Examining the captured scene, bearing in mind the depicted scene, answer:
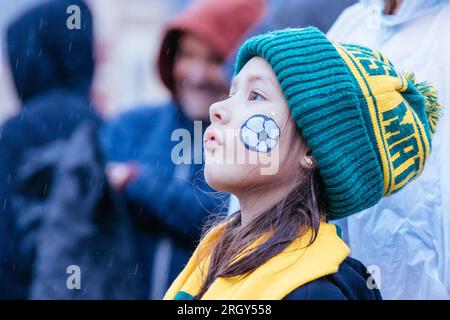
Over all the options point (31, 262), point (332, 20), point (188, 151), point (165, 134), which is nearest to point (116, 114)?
point (165, 134)

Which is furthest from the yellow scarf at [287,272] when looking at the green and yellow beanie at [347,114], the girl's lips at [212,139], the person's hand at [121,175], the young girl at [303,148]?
→ the person's hand at [121,175]

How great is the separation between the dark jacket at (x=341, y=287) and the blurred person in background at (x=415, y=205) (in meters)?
0.35

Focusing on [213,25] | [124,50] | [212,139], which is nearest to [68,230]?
[213,25]

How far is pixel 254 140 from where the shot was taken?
1.84m

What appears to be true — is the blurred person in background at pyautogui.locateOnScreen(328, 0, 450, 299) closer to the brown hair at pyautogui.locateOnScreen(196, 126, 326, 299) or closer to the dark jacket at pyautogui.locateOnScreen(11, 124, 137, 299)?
the brown hair at pyautogui.locateOnScreen(196, 126, 326, 299)

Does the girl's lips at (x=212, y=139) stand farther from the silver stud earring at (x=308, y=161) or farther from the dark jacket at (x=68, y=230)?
the dark jacket at (x=68, y=230)

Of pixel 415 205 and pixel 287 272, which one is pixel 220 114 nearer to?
pixel 287 272

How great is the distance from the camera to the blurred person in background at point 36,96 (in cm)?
316

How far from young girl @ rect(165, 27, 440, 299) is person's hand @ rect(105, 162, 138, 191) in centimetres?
152

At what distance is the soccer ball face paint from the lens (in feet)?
6.04

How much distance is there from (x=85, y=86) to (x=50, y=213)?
0.61m

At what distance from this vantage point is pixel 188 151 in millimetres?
3383

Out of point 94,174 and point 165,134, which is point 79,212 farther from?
point 165,134

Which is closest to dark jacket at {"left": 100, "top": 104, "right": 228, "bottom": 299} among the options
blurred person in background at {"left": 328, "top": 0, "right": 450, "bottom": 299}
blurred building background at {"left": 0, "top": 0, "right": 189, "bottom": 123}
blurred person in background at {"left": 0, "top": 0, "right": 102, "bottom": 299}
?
blurred person in background at {"left": 0, "top": 0, "right": 102, "bottom": 299}
